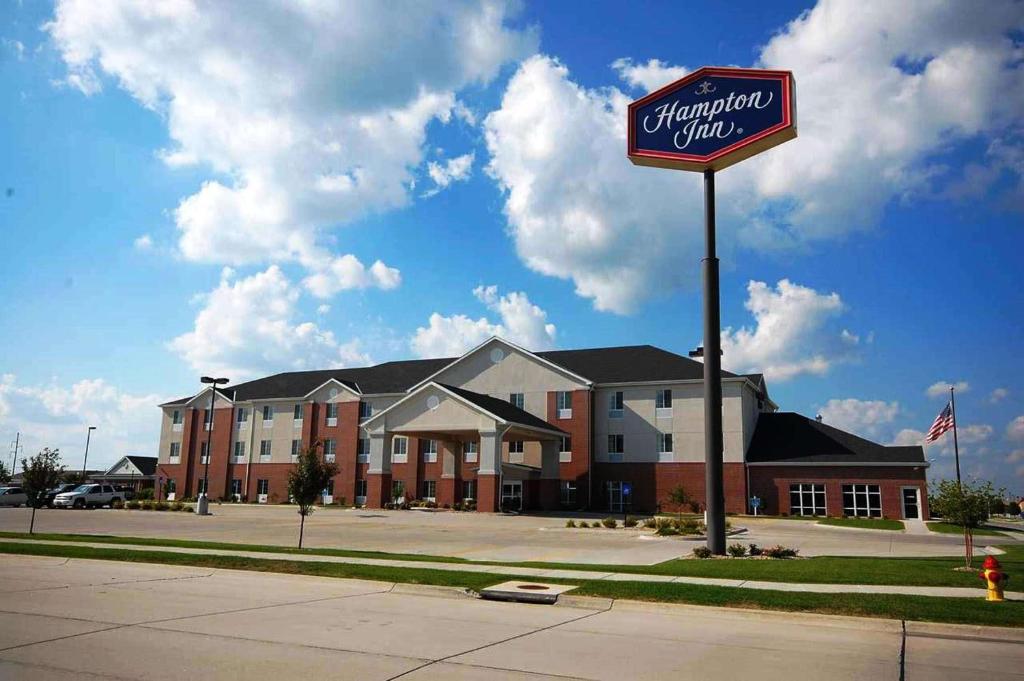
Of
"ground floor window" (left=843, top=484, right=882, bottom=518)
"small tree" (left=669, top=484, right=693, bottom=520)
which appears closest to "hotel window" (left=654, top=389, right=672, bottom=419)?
"small tree" (left=669, top=484, right=693, bottom=520)

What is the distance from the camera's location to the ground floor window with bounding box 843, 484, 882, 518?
45.4m

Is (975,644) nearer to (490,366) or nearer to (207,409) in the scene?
(490,366)

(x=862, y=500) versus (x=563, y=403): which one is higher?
(x=563, y=403)

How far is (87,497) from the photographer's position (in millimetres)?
49344

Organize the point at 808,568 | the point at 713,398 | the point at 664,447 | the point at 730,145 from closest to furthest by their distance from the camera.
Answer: the point at 808,568 → the point at 713,398 → the point at 730,145 → the point at 664,447

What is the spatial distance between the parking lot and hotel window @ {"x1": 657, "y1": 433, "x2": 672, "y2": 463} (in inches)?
442

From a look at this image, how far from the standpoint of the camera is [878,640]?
970 centimetres

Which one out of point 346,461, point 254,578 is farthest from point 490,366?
point 254,578

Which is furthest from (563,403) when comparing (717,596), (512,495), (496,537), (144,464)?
(144,464)

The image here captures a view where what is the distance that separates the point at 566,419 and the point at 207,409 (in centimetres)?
3555

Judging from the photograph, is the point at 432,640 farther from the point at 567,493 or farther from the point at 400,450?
the point at 400,450

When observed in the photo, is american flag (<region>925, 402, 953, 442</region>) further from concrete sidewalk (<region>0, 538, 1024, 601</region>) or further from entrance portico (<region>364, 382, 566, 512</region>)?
concrete sidewalk (<region>0, 538, 1024, 601</region>)

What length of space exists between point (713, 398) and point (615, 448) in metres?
32.6

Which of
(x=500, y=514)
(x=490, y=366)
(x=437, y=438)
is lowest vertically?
(x=500, y=514)
